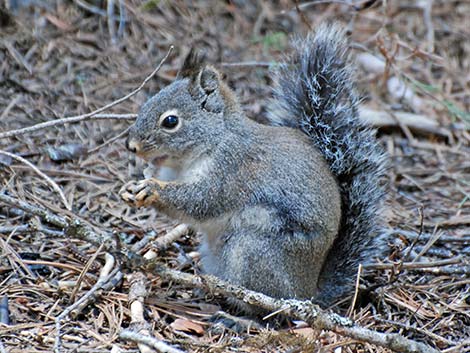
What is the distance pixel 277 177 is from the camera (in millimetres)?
3555

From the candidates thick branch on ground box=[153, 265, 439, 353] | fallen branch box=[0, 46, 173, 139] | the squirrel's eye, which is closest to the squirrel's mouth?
the squirrel's eye

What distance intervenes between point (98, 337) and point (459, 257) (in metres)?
2.01

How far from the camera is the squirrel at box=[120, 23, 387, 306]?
346 centimetres

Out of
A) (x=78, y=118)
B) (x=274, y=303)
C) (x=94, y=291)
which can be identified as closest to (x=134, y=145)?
(x=78, y=118)

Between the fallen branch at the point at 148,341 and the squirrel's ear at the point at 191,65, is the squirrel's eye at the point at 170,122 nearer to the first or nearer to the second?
the squirrel's ear at the point at 191,65

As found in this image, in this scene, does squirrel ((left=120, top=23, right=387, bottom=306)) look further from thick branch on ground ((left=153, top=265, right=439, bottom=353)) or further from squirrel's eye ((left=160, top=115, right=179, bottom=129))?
thick branch on ground ((left=153, top=265, right=439, bottom=353))

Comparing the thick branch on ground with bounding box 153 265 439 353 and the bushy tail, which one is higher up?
the bushy tail

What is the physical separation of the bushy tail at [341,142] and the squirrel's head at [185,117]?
42cm

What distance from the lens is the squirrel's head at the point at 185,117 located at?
3.49 metres

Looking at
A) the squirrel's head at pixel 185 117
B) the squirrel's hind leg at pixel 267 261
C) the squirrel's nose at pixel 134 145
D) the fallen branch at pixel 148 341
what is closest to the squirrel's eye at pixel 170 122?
the squirrel's head at pixel 185 117

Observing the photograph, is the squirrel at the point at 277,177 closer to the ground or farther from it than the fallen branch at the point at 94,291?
farther from it

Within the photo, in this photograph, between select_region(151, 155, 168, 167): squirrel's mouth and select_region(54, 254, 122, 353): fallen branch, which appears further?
select_region(151, 155, 168, 167): squirrel's mouth

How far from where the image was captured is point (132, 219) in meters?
4.12

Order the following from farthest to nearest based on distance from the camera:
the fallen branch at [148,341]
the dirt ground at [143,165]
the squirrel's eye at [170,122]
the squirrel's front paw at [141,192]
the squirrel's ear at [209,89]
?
the squirrel's ear at [209,89] < the squirrel's eye at [170,122] < the squirrel's front paw at [141,192] < the dirt ground at [143,165] < the fallen branch at [148,341]
